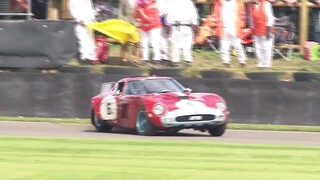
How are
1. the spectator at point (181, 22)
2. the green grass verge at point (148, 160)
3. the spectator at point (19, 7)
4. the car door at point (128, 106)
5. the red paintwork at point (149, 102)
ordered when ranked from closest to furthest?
the green grass verge at point (148, 160)
the red paintwork at point (149, 102)
the car door at point (128, 106)
the spectator at point (181, 22)
the spectator at point (19, 7)

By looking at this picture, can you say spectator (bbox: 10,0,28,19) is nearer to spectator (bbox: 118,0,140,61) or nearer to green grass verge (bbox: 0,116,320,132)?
spectator (bbox: 118,0,140,61)

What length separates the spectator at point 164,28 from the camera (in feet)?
70.0

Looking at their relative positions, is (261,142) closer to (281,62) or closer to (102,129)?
(102,129)

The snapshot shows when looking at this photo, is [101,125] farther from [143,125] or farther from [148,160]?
[148,160]

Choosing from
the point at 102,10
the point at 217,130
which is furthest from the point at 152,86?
the point at 102,10

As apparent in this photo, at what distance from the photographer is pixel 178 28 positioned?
20828 millimetres

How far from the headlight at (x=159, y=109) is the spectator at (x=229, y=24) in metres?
5.95

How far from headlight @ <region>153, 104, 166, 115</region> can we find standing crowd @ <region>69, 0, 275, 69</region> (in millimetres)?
5875

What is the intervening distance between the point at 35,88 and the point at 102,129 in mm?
3256

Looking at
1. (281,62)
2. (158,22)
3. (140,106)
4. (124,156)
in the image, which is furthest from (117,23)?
(124,156)

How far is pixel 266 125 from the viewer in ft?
62.3

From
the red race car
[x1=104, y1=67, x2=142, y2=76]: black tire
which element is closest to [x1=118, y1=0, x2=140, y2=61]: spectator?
[x1=104, y1=67, x2=142, y2=76]: black tire

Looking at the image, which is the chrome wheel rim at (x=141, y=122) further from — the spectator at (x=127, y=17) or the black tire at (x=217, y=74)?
the spectator at (x=127, y=17)

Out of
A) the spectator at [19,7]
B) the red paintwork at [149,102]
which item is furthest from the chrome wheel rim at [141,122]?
the spectator at [19,7]
